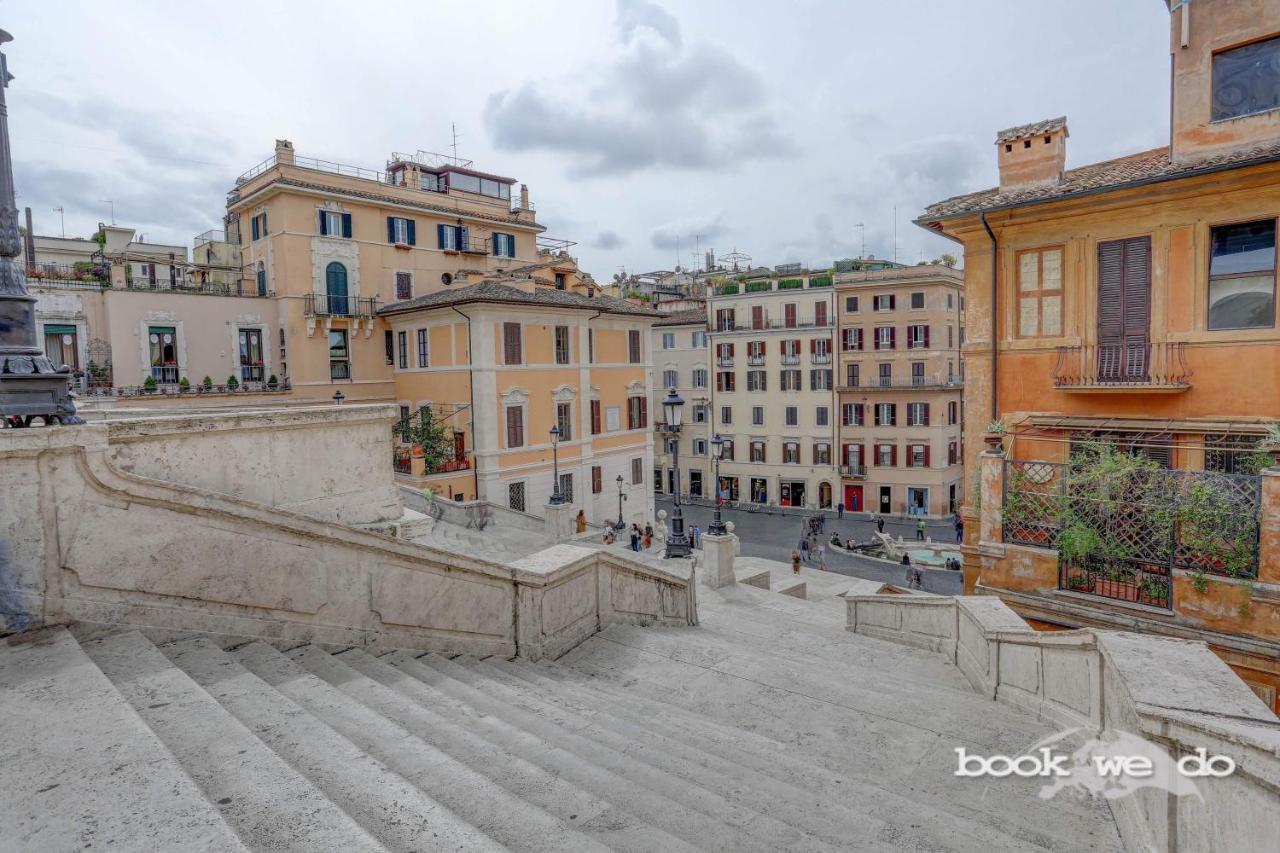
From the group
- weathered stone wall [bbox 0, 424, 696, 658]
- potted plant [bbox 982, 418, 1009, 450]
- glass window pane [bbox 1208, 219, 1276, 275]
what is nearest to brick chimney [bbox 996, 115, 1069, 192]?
glass window pane [bbox 1208, 219, 1276, 275]

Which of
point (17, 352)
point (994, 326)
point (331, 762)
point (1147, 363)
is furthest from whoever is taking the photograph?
point (994, 326)

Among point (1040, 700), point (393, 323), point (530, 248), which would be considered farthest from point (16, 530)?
point (530, 248)

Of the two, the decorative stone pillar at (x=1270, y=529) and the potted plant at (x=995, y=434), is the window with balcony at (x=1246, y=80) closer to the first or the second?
the potted plant at (x=995, y=434)

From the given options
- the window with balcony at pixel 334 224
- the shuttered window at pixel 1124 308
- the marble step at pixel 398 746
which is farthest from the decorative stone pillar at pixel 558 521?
the window with balcony at pixel 334 224

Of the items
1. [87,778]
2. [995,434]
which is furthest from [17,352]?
[995,434]

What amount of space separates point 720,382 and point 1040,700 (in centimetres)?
4120

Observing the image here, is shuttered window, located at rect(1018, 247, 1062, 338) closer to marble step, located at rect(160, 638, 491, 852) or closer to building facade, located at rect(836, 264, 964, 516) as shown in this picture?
marble step, located at rect(160, 638, 491, 852)

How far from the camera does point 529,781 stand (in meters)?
4.13

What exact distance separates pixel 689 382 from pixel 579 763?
44915 millimetres

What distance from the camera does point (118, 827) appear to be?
281 centimetres

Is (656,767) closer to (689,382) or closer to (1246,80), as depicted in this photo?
(1246,80)

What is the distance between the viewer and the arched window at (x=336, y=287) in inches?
1184

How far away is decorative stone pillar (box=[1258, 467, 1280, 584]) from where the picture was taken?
8945 millimetres

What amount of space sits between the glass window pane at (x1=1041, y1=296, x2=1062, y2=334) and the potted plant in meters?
1.80
